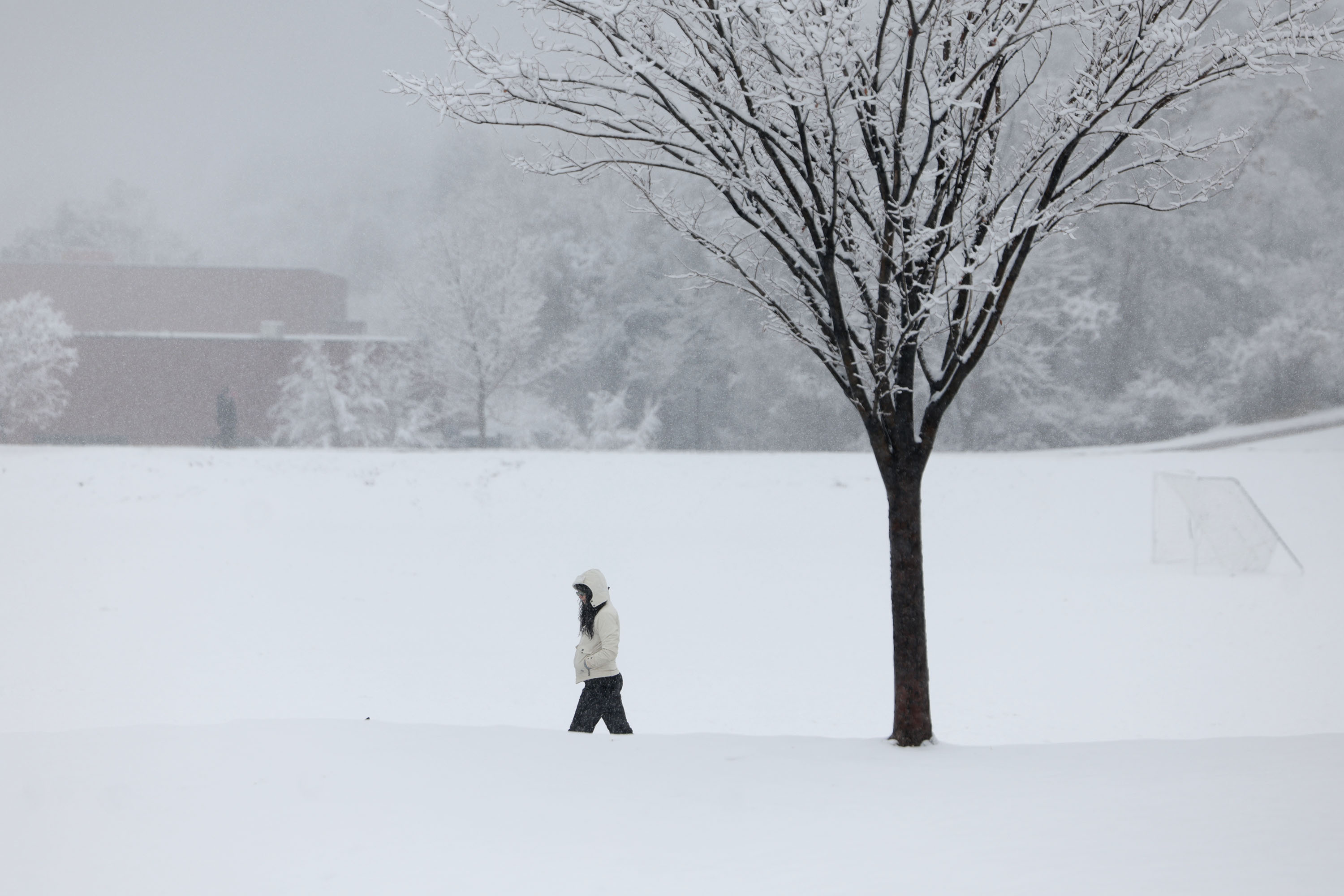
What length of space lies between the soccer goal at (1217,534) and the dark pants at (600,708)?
532 inches

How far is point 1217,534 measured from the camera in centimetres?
1953

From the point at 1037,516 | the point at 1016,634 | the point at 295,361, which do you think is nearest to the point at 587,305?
the point at 295,361

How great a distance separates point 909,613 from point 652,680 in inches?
259

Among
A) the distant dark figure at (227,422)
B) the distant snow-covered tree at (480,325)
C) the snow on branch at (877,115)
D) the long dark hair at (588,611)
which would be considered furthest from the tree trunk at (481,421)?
the snow on branch at (877,115)

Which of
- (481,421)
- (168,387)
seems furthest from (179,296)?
(481,421)

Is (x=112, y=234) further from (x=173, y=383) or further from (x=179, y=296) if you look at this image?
(x=173, y=383)

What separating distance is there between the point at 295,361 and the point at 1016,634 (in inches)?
1415

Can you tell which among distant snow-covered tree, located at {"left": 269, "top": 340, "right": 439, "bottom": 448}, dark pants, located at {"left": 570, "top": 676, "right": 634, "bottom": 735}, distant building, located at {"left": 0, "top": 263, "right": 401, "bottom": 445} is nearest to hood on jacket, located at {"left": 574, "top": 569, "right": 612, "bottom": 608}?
dark pants, located at {"left": 570, "top": 676, "right": 634, "bottom": 735}

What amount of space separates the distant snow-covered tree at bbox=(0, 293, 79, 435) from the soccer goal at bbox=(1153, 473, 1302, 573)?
129ft

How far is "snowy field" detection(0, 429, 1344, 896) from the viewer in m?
5.06

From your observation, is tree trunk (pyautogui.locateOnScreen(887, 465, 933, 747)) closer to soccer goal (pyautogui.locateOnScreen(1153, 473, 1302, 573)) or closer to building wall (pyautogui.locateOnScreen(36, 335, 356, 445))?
soccer goal (pyautogui.locateOnScreen(1153, 473, 1302, 573))

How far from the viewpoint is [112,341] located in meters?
46.0

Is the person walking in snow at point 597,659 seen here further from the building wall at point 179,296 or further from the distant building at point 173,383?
the building wall at point 179,296

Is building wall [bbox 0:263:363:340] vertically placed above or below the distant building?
above
